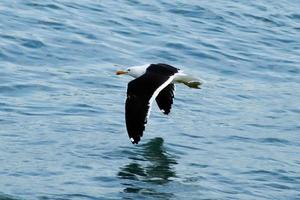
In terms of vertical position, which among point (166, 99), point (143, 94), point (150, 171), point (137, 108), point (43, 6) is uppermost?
point (43, 6)

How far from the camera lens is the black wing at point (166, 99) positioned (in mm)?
12844

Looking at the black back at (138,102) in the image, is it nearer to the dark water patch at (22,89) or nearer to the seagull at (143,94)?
the seagull at (143,94)

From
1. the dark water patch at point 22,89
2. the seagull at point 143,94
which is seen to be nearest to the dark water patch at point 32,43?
the dark water patch at point 22,89

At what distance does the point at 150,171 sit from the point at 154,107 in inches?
117

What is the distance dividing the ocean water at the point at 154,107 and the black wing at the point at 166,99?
0.17 meters

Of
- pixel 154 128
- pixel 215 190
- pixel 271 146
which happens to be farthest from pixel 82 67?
pixel 215 190

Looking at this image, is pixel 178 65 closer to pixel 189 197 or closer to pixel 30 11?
pixel 30 11

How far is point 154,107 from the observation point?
1353cm

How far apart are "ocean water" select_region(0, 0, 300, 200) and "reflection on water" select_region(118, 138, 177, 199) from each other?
0.02 meters

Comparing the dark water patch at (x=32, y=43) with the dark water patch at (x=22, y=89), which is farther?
the dark water patch at (x=32, y=43)

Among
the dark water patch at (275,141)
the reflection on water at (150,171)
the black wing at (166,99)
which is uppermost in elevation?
the black wing at (166,99)

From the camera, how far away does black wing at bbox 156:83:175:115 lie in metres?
12.8

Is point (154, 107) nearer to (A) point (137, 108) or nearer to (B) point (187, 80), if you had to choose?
(B) point (187, 80)

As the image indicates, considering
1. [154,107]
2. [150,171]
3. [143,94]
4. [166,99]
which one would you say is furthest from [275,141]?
[150,171]
